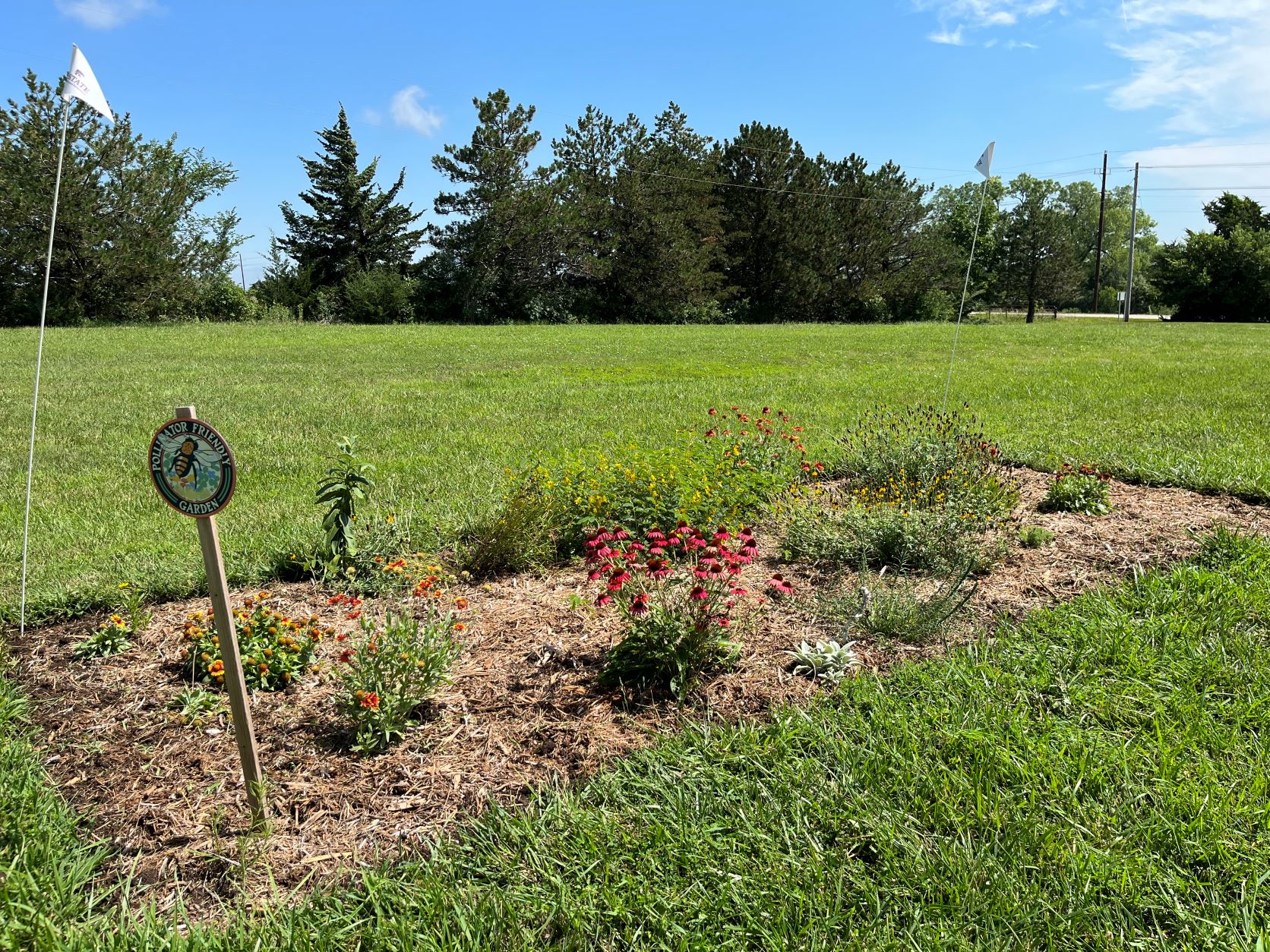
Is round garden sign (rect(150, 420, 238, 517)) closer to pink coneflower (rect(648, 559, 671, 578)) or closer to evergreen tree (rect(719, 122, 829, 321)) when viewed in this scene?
pink coneflower (rect(648, 559, 671, 578))

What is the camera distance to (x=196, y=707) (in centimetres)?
288

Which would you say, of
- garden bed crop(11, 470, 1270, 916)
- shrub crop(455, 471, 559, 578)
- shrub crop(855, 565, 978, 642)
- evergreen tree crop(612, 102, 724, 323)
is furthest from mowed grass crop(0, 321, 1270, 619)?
evergreen tree crop(612, 102, 724, 323)

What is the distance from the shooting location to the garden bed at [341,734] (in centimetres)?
227

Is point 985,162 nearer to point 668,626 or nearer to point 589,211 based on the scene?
point 668,626

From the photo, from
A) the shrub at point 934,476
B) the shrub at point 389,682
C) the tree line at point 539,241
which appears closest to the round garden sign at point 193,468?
the shrub at point 389,682

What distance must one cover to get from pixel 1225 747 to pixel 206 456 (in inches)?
127

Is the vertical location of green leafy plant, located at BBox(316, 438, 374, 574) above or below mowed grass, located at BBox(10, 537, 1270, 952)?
above

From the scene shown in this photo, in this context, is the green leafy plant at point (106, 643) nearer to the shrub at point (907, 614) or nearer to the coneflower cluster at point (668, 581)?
the coneflower cluster at point (668, 581)

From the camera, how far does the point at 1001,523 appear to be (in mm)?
4570

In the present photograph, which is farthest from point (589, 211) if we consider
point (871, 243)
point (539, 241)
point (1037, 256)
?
point (1037, 256)

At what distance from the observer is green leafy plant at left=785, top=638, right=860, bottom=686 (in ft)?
10.2

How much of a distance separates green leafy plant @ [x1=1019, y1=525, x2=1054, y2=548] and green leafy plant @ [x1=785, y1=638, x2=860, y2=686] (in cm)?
203

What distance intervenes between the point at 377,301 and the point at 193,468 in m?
29.8

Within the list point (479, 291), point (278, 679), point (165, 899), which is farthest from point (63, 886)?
point (479, 291)
